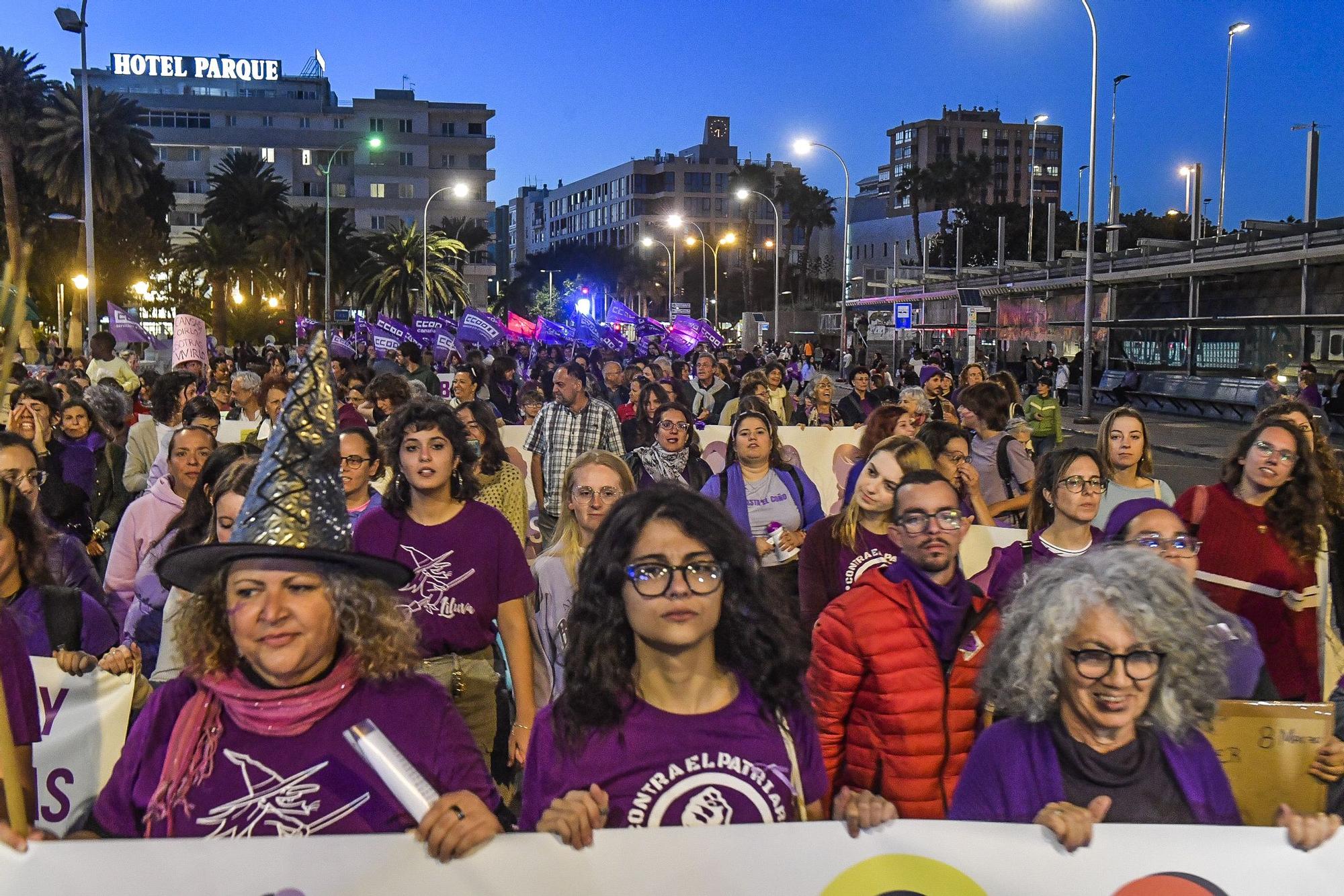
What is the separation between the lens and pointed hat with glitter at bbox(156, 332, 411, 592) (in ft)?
8.93

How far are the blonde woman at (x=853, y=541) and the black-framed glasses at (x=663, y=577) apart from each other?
204 cm

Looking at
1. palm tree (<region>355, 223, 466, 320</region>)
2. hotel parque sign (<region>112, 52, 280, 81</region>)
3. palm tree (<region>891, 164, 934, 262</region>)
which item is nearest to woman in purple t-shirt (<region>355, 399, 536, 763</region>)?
palm tree (<region>355, 223, 466, 320</region>)

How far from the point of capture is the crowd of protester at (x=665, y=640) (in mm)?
2766

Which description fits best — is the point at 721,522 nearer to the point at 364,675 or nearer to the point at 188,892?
the point at 364,675

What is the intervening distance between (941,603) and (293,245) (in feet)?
234

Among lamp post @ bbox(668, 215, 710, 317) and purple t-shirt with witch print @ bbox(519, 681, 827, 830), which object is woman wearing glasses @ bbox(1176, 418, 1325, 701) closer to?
purple t-shirt with witch print @ bbox(519, 681, 827, 830)

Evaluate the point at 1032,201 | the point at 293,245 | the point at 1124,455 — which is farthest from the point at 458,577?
the point at 1032,201

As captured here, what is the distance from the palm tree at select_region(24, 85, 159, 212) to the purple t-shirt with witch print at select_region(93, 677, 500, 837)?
54177 mm

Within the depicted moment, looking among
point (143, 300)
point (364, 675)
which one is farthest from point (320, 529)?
point (143, 300)

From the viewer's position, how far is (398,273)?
7369 cm

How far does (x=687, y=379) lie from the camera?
1675cm

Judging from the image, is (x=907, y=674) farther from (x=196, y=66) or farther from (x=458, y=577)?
(x=196, y=66)

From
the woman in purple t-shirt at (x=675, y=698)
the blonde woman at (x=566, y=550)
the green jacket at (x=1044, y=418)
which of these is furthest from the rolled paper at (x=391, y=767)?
the green jacket at (x=1044, y=418)

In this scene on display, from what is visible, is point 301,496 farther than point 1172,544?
No
